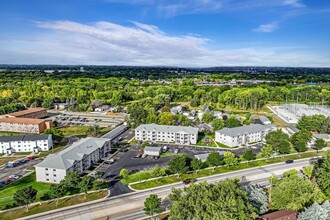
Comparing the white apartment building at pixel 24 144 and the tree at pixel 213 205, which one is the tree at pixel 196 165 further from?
the white apartment building at pixel 24 144

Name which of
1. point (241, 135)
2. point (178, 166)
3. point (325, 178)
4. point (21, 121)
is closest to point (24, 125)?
point (21, 121)

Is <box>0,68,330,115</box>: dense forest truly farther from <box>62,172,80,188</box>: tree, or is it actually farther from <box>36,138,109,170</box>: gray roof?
<box>62,172,80,188</box>: tree

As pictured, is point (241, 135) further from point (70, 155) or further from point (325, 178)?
point (70, 155)

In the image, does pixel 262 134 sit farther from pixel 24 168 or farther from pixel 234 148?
pixel 24 168

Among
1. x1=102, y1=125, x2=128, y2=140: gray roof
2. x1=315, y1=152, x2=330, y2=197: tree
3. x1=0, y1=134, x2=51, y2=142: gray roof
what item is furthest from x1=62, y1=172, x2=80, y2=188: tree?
x1=315, y1=152, x2=330, y2=197: tree

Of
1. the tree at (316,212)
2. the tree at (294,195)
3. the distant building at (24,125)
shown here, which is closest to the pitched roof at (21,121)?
the distant building at (24,125)
